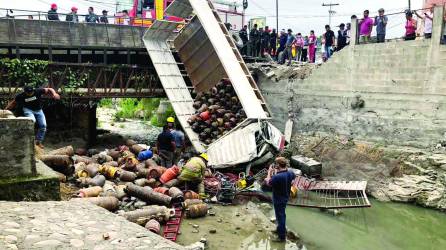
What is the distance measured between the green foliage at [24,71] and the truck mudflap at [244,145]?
674 centimetres

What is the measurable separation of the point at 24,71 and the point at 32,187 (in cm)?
995

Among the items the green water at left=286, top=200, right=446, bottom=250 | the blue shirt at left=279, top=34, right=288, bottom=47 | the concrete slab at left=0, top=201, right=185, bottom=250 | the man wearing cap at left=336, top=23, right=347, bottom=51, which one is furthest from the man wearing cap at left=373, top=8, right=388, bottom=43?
the concrete slab at left=0, top=201, right=185, bottom=250

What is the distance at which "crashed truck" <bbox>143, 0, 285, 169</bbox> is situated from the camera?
40.9 feet

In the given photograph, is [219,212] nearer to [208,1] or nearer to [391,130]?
[391,130]

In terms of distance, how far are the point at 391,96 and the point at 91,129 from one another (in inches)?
490

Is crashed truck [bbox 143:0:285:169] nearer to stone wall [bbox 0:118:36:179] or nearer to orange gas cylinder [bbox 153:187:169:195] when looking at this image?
orange gas cylinder [bbox 153:187:169:195]

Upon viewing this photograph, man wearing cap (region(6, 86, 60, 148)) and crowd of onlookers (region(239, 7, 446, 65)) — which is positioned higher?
crowd of onlookers (region(239, 7, 446, 65))

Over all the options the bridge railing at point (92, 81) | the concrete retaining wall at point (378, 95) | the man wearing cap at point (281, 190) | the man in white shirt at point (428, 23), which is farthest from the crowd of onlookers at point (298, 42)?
the man wearing cap at point (281, 190)

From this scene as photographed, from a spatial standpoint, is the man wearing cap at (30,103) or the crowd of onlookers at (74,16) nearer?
the man wearing cap at (30,103)

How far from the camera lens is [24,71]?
1445 cm

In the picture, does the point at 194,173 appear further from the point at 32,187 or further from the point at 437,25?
the point at 437,25

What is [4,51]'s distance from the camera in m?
14.8

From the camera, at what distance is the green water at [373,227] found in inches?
334

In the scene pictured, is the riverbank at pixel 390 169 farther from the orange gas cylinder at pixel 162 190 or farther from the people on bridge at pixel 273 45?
the people on bridge at pixel 273 45
